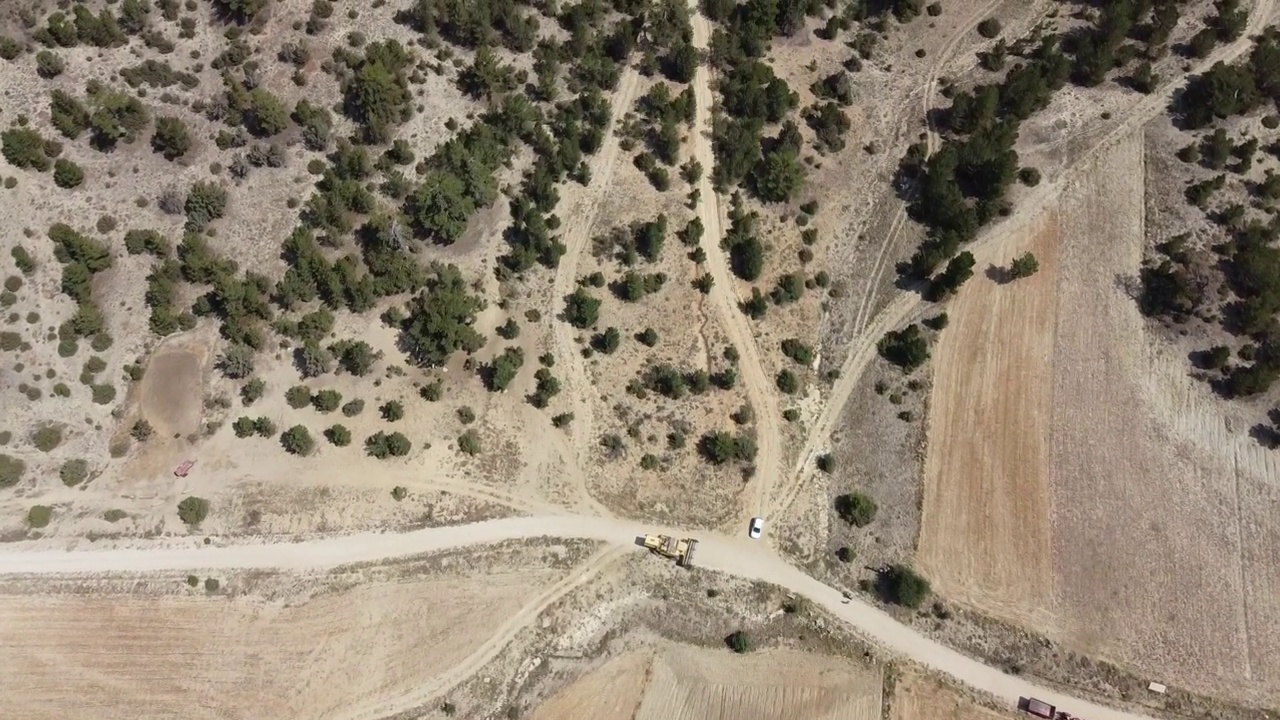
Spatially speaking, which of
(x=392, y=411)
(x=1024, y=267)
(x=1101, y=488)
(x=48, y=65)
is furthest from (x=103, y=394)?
(x=1101, y=488)

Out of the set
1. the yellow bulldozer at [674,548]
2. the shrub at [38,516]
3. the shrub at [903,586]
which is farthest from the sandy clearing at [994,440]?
the shrub at [38,516]

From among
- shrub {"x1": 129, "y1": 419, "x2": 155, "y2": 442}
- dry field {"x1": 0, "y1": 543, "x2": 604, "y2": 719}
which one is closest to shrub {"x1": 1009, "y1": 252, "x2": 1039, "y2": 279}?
dry field {"x1": 0, "y1": 543, "x2": 604, "y2": 719}

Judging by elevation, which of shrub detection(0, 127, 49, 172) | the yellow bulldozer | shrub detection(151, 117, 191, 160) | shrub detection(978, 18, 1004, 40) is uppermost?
shrub detection(978, 18, 1004, 40)

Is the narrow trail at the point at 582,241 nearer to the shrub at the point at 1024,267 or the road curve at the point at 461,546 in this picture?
the road curve at the point at 461,546

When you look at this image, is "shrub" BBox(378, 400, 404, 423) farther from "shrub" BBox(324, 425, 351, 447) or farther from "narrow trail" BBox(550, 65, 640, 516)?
"narrow trail" BBox(550, 65, 640, 516)

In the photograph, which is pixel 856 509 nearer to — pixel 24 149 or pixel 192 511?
pixel 192 511

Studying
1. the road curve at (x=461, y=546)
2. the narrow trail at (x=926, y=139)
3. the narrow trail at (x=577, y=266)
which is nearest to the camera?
the road curve at (x=461, y=546)
